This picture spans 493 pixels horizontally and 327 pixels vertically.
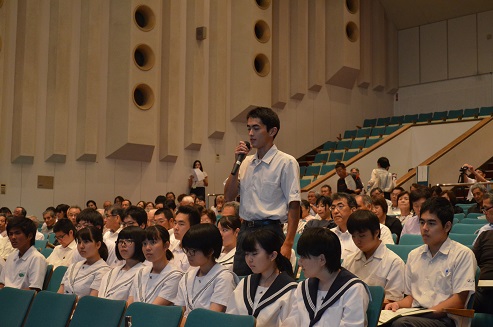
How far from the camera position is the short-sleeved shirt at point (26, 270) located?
5.09 metres

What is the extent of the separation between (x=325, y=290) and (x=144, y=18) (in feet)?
32.2

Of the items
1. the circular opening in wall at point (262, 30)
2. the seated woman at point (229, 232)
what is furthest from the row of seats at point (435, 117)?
the seated woman at point (229, 232)

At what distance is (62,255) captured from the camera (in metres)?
6.05

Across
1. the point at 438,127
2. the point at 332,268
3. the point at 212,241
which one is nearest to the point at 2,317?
the point at 212,241

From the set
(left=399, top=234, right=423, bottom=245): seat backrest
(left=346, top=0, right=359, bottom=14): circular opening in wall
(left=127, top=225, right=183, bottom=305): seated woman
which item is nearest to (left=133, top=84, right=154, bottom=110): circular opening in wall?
(left=346, top=0, right=359, bottom=14): circular opening in wall

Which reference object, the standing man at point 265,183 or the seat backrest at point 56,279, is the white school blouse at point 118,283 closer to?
the seat backrest at point 56,279

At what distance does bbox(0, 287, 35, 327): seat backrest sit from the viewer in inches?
155

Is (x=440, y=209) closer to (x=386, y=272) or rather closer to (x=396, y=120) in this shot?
(x=386, y=272)

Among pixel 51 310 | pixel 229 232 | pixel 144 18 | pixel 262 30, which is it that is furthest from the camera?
pixel 262 30

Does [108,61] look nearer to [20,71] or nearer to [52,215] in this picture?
[20,71]

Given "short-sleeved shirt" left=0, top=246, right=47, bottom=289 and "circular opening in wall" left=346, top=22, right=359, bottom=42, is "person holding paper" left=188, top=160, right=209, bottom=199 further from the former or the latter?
"short-sleeved shirt" left=0, top=246, right=47, bottom=289

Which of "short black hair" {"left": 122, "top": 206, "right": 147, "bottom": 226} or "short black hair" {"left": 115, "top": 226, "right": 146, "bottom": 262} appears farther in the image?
"short black hair" {"left": 122, "top": 206, "right": 147, "bottom": 226}

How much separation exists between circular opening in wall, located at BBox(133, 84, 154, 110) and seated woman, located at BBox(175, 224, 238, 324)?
815cm

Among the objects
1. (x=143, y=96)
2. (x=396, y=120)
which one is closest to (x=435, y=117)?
(x=396, y=120)
